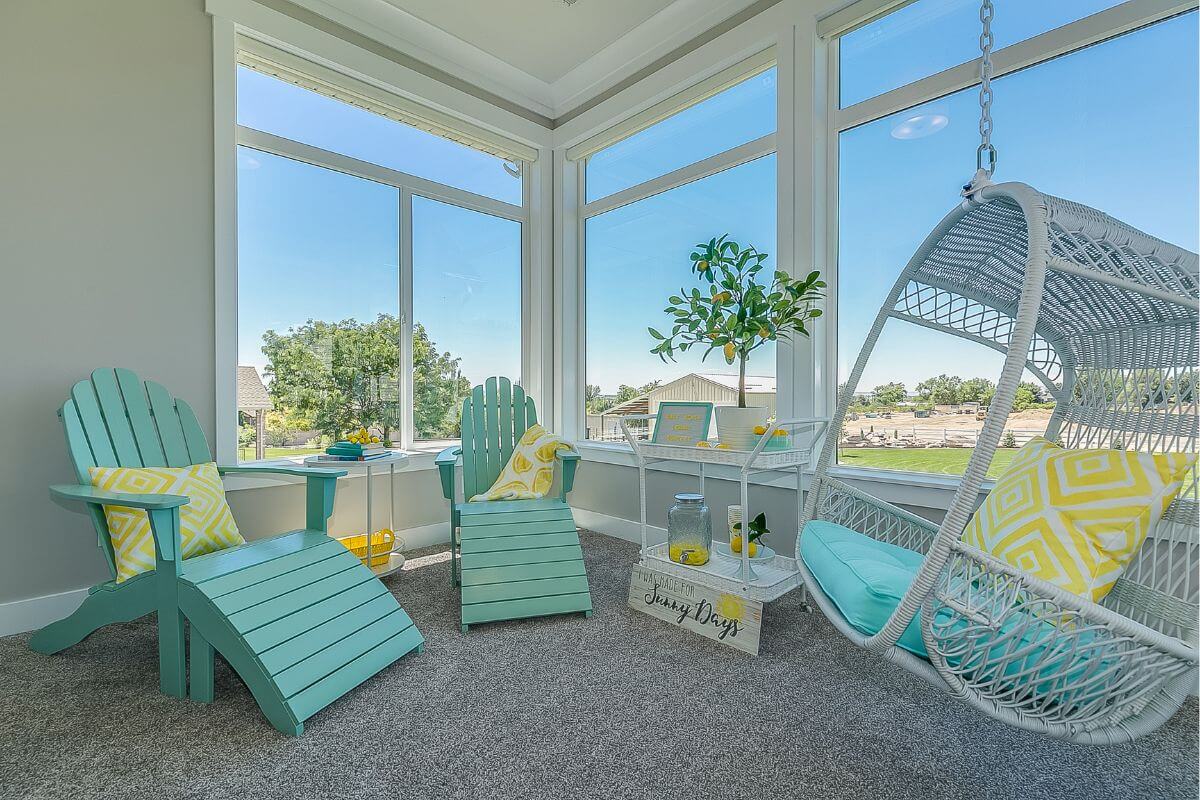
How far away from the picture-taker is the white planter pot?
2230 millimetres

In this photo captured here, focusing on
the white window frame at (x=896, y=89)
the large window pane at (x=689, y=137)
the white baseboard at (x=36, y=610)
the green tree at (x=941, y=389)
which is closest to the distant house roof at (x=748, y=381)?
the white window frame at (x=896, y=89)

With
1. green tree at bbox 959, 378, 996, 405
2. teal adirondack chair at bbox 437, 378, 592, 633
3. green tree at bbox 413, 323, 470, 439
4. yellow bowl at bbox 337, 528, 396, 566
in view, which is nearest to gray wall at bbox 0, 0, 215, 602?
yellow bowl at bbox 337, 528, 396, 566

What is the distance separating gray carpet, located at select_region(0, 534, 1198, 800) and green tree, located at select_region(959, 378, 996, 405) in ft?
3.59

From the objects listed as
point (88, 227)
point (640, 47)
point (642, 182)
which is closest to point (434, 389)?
point (88, 227)

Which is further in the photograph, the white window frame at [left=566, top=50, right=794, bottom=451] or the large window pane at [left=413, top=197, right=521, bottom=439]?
the large window pane at [left=413, top=197, right=521, bottom=439]

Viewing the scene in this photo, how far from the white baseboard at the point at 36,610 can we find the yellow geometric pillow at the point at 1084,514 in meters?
3.27

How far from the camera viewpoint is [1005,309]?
66.1 inches

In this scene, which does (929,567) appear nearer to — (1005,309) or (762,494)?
(1005,309)

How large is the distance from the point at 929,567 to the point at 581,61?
11.6 feet

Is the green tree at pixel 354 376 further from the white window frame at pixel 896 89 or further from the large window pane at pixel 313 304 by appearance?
the white window frame at pixel 896 89

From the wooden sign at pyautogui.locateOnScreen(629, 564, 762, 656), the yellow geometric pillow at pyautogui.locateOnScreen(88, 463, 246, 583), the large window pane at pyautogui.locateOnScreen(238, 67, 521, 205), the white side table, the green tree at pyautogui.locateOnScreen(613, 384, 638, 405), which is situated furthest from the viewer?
the green tree at pyautogui.locateOnScreen(613, 384, 638, 405)

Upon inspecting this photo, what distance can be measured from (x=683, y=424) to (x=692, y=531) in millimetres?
460

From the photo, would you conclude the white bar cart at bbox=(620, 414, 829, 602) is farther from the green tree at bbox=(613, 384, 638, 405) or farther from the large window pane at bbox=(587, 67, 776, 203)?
the large window pane at bbox=(587, 67, 776, 203)

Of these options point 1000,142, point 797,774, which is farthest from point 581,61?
point 797,774
